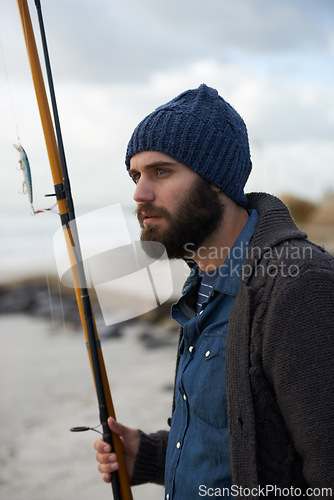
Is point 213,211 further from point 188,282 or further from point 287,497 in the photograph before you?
point 287,497

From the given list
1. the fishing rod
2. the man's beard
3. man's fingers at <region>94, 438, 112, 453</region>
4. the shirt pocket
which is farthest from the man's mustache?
man's fingers at <region>94, 438, 112, 453</region>

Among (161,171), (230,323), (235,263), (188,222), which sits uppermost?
(161,171)

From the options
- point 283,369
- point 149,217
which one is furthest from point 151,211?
point 283,369

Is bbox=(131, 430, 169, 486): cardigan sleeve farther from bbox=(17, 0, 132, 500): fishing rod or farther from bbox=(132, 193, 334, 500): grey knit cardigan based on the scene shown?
bbox=(132, 193, 334, 500): grey knit cardigan

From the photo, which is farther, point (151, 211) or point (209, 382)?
point (151, 211)

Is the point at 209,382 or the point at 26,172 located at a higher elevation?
the point at 26,172

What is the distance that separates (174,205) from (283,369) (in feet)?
1.21

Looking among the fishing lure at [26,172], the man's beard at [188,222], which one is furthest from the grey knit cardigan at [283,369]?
the fishing lure at [26,172]

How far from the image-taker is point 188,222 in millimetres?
925

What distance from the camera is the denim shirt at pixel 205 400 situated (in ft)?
Answer: 2.59

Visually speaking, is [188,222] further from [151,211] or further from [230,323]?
[230,323]

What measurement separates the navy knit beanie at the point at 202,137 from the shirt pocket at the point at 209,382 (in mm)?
305

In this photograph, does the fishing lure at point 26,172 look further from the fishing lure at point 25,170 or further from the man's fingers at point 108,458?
the man's fingers at point 108,458

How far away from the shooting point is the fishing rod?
94 centimetres
